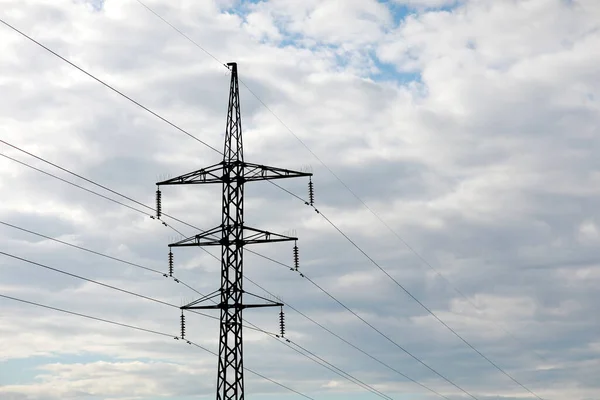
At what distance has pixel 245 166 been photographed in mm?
83500

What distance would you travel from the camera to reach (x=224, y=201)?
83.8 meters

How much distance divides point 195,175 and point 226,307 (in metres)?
8.63

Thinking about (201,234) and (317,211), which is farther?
(317,211)

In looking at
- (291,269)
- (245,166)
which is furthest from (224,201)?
(291,269)

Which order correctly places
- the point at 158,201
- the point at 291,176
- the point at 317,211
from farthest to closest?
the point at 317,211 < the point at 158,201 < the point at 291,176

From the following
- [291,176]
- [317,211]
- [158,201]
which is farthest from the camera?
[317,211]

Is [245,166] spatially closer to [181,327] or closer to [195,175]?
[195,175]

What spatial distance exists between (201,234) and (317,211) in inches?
492

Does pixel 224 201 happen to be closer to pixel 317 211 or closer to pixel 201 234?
pixel 201 234

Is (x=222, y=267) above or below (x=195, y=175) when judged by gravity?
below

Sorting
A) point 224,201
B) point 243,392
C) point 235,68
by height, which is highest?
point 235,68

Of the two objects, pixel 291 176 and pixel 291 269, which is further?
pixel 291 269

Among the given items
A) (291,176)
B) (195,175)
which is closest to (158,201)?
(195,175)

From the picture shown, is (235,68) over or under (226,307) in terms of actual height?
over
